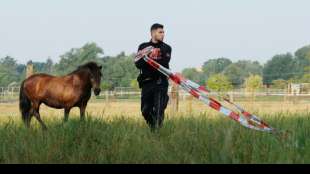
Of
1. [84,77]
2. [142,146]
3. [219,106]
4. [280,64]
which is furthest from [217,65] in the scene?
[142,146]

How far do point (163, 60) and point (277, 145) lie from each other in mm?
3013

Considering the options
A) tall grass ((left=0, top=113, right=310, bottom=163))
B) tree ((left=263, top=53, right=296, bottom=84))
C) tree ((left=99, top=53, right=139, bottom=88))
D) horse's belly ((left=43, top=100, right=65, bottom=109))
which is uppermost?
tree ((left=263, top=53, right=296, bottom=84))

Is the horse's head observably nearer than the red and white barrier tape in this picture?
No

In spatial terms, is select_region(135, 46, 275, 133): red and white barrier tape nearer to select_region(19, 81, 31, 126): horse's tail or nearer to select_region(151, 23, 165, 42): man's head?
select_region(151, 23, 165, 42): man's head

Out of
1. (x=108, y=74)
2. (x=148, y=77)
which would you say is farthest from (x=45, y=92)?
(x=108, y=74)

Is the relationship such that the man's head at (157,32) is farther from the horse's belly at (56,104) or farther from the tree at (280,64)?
the tree at (280,64)

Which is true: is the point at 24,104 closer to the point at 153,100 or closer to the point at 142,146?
the point at 153,100

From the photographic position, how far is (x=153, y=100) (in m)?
8.02

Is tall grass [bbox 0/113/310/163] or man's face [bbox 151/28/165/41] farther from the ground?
man's face [bbox 151/28/165/41]

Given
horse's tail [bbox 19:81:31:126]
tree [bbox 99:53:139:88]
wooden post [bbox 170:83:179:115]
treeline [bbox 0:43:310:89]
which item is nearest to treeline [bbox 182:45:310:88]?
treeline [bbox 0:43:310:89]

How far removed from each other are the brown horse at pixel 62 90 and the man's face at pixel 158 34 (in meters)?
4.06

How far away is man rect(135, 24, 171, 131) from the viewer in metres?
7.70

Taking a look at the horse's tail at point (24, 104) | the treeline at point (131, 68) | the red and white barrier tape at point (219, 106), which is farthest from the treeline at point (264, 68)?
the red and white barrier tape at point (219, 106)

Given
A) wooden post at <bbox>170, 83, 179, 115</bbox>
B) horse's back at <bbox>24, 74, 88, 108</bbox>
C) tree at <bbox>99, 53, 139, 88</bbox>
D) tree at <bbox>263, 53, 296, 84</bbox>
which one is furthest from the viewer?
tree at <bbox>263, 53, 296, 84</bbox>
